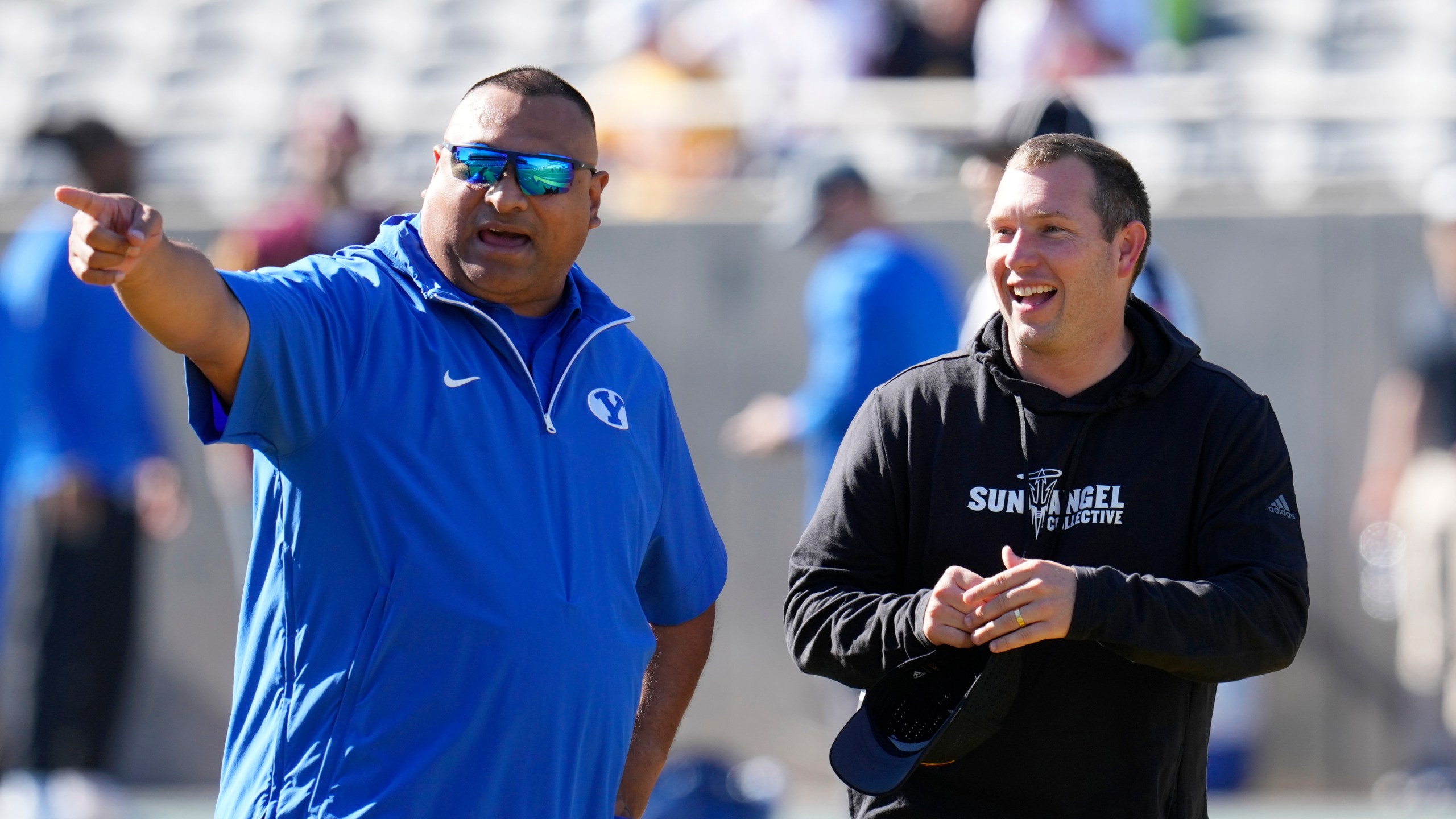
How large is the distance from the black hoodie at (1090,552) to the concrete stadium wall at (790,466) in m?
4.54

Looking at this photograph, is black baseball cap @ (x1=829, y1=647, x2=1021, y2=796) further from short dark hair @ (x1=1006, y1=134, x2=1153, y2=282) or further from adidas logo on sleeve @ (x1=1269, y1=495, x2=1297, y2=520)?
short dark hair @ (x1=1006, y1=134, x2=1153, y2=282)

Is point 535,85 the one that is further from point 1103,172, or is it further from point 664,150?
point 664,150

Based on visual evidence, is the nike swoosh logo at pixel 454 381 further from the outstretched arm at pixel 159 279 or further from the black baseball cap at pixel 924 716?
the black baseball cap at pixel 924 716

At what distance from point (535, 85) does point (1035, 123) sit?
4.82ft

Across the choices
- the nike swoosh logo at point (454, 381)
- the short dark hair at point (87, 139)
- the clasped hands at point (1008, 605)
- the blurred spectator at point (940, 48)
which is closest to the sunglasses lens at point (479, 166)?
the nike swoosh logo at point (454, 381)

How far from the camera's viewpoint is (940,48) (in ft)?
29.1

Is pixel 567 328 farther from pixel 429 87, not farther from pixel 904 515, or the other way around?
pixel 429 87

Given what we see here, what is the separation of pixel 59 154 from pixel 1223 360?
6.50 m

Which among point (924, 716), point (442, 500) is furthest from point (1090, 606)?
point (442, 500)

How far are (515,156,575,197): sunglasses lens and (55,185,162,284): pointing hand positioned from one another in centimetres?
68

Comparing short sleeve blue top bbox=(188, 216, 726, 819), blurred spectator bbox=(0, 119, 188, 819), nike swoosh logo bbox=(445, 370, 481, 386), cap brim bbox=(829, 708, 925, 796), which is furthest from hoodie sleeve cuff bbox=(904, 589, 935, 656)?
blurred spectator bbox=(0, 119, 188, 819)

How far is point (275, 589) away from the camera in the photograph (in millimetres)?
2535

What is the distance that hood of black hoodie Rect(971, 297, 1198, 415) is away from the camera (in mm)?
2695

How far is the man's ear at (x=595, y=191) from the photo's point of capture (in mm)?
2834
